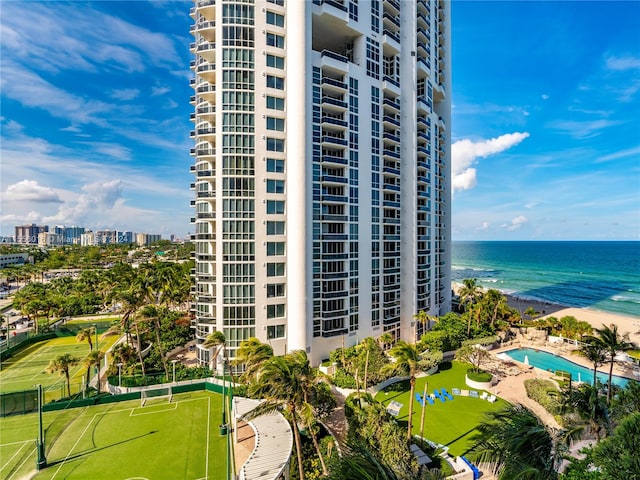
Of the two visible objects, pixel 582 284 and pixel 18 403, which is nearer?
pixel 18 403

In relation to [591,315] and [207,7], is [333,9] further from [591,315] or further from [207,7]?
[591,315]

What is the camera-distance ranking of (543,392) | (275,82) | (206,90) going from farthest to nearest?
(206,90) → (275,82) → (543,392)

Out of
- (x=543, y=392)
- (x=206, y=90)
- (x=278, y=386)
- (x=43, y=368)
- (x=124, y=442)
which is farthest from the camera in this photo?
(x=43, y=368)

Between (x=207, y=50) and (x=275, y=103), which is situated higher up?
(x=207, y=50)


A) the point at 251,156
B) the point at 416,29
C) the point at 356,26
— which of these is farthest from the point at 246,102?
the point at 416,29

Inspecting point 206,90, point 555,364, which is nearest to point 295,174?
point 206,90

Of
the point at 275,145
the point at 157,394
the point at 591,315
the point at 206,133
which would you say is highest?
the point at 206,133

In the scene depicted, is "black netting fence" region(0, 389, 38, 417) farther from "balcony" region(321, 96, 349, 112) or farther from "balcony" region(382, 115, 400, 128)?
"balcony" region(382, 115, 400, 128)
